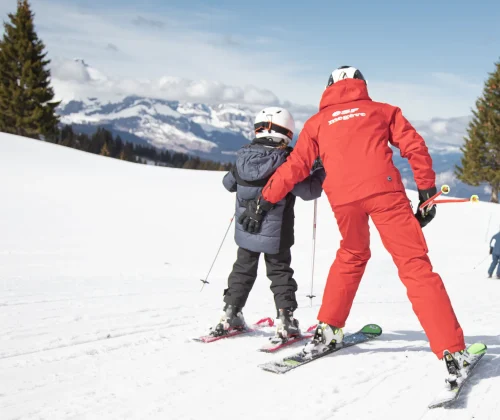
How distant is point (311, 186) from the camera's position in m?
4.15

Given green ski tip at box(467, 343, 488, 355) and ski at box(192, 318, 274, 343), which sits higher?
green ski tip at box(467, 343, 488, 355)

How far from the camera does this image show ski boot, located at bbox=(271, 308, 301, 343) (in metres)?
4.28

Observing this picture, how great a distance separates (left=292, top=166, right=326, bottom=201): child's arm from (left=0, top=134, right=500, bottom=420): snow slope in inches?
51.7

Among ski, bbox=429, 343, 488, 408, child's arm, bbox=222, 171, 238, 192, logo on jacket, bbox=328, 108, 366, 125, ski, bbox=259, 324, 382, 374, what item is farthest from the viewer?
child's arm, bbox=222, 171, 238, 192

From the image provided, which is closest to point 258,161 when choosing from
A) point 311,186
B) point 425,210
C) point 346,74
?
point 311,186

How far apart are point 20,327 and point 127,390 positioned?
1.80 m

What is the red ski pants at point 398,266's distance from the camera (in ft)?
10.7

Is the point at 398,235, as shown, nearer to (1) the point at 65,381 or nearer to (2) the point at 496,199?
(1) the point at 65,381

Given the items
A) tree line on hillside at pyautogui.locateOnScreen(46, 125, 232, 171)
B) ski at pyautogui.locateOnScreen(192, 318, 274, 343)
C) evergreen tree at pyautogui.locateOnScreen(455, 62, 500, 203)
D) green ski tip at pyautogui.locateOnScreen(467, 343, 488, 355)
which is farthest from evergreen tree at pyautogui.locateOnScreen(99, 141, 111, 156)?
green ski tip at pyautogui.locateOnScreen(467, 343, 488, 355)

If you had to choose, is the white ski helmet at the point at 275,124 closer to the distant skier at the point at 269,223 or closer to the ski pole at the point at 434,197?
the distant skier at the point at 269,223

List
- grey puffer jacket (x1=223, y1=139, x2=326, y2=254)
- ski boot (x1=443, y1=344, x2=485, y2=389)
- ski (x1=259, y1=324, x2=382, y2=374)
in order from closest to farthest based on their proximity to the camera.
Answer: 1. ski boot (x1=443, y1=344, x2=485, y2=389)
2. ski (x1=259, y1=324, x2=382, y2=374)
3. grey puffer jacket (x1=223, y1=139, x2=326, y2=254)

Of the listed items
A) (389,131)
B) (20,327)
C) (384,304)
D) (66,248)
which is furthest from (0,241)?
(389,131)

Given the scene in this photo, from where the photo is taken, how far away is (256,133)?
171 inches

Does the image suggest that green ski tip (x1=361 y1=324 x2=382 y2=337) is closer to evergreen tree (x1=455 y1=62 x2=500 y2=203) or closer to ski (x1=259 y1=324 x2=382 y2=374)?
ski (x1=259 y1=324 x2=382 y2=374)
